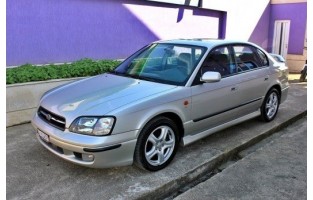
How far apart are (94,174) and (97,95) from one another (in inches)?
36.2

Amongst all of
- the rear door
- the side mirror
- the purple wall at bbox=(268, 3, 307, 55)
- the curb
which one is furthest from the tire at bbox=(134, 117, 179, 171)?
the purple wall at bbox=(268, 3, 307, 55)

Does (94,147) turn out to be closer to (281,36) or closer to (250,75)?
(250,75)

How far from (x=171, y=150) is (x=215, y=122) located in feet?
3.04

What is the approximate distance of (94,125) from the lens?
3.35 m

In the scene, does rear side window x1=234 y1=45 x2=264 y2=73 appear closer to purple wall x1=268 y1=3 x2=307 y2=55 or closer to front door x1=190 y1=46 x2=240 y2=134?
front door x1=190 y1=46 x2=240 y2=134

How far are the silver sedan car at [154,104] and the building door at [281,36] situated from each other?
9.22 m

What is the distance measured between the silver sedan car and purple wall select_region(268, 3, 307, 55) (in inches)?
353

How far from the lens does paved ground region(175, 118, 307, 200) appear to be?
3.47 metres

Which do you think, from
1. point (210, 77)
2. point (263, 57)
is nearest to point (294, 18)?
point (263, 57)

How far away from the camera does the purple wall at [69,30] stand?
6.20 meters

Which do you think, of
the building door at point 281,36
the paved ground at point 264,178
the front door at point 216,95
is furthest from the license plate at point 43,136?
the building door at point 281,36

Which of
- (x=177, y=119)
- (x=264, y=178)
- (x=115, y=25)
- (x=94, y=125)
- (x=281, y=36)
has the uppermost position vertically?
(x=115, y=25)

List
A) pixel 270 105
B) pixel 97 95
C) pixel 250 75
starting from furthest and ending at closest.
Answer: pixel 270 105, pixel 250 75, pixel 97 95

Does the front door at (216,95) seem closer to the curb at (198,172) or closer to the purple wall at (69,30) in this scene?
the curb at (198,172)
